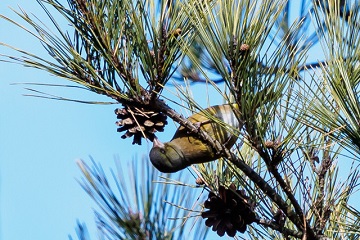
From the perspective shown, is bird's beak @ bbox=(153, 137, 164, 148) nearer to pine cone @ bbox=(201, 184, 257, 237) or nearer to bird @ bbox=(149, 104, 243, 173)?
bird @ bbox=(149, 104, 243, 173)

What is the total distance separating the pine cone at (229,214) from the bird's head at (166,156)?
0.11 m

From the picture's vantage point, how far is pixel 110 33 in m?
1.30

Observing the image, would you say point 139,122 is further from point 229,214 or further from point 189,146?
point 229,214

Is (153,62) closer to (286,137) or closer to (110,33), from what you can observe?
(110,33)

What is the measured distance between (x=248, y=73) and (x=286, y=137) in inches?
5.3

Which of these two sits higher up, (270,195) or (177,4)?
(177,4)

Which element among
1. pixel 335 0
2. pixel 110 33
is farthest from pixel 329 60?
pixel 110 33

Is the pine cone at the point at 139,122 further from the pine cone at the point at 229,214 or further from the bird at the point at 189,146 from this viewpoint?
the pine cone at the point at 229,214

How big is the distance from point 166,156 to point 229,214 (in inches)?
6.8

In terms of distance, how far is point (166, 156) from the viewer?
148 cm

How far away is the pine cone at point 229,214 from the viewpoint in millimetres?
1422

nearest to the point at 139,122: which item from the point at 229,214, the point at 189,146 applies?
the point at 189,146

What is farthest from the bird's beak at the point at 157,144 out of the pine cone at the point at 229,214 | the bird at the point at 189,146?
the pine cone at the point at 229,214

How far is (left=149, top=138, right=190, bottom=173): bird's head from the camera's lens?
57.6 inches
